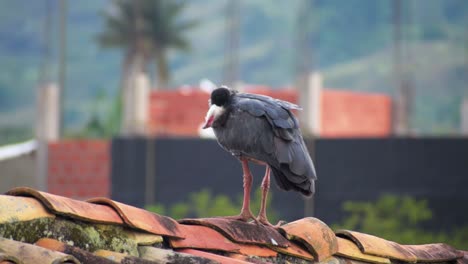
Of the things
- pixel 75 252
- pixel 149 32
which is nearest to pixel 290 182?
pixel 75 252

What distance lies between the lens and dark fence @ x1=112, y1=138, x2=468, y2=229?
66.7ft

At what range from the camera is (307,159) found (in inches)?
197

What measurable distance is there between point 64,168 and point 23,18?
71562mm

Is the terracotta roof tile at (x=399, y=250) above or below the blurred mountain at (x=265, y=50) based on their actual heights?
below

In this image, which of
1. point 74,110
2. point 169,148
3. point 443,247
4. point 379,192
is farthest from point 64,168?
point 74,110

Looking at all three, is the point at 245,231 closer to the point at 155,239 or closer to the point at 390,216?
the point at 155,239

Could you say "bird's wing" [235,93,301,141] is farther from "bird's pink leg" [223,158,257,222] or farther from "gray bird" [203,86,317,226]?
"bird's pink leg" [223,158,257,222]

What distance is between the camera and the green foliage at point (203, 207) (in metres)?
20.7

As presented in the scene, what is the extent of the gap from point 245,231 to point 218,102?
64 centimetres

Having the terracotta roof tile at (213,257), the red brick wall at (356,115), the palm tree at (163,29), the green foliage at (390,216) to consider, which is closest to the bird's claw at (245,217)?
the terracotta roof tile at (213,257)

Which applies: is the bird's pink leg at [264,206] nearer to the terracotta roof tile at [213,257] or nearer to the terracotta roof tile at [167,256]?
the terracotta roof tile at [213,257]

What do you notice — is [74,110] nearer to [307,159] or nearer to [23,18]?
[23,18]

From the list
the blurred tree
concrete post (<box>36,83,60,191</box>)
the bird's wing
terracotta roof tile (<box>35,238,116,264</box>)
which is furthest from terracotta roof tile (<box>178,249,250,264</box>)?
the blurred tree

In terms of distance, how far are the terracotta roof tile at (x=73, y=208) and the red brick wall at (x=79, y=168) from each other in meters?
21.0
